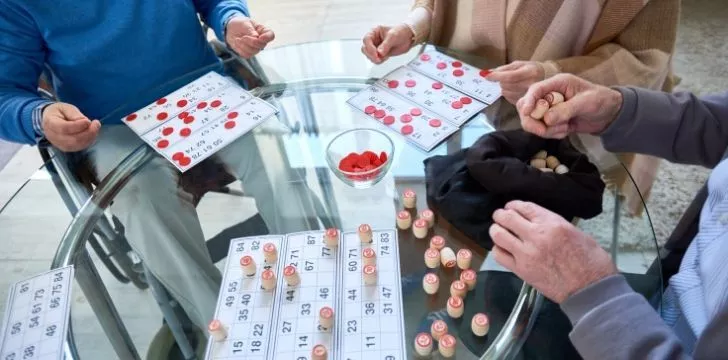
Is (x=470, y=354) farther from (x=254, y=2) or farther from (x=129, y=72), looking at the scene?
(x=254, y=2)

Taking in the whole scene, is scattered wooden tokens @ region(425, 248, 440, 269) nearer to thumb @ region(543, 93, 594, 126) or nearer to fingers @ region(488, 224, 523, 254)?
fingers @ region(488, 224, 523, 254)

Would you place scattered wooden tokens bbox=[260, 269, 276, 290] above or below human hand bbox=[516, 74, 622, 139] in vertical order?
below

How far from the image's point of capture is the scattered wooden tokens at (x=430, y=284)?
2.35 ft

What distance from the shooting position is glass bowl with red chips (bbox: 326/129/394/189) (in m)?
0.88

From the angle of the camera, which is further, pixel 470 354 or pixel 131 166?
pixel 131 166

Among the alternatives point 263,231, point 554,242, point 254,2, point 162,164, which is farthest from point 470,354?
point 254,2

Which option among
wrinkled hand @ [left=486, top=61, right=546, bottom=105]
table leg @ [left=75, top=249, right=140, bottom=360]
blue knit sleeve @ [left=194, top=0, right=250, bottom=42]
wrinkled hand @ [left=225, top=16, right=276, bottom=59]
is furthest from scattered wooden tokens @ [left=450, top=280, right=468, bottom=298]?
blue knit sleeve @ [left=194, top=0, right=250, bottom=42]

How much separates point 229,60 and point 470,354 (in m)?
0.77

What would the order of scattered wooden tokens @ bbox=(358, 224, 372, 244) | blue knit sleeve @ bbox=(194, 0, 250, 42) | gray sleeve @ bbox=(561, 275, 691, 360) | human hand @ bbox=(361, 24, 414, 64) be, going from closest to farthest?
1. gray sleeve @ bbox=(561, 275, 691, 360)
2. scattered wooden tokens @ bbox=(358, 224, 372, 244)
3. human hand @ bbox=(361, 24, 414, 64)
4. blue knit sleeve @ bbox=(194, 0, 250, 42)

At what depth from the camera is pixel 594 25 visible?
2.94 feet

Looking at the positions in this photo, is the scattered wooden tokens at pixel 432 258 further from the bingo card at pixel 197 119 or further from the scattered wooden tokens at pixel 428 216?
the bingo card at pixel 197 119

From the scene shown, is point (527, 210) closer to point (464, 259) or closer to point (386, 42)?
point (464, 259)

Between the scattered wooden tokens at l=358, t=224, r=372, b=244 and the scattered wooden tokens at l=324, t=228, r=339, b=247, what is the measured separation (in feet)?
0.11

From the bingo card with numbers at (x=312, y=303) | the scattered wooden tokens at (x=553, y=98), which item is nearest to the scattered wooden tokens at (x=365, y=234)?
the bingo card with numbers at (x=312, y=303)
